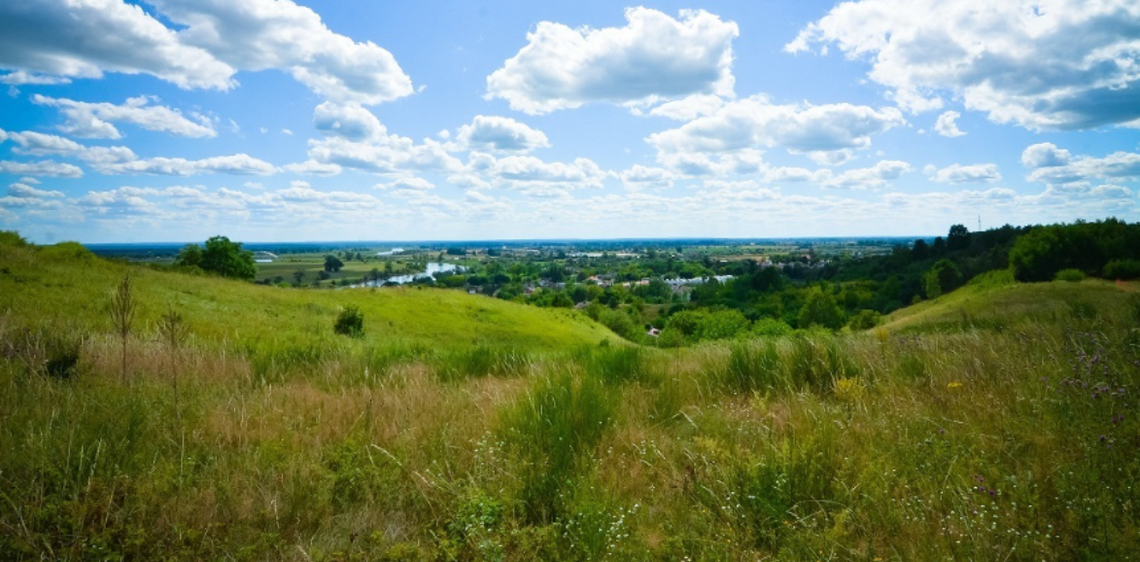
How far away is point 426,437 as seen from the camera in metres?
4.55

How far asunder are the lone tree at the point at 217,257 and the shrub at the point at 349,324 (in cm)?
4091

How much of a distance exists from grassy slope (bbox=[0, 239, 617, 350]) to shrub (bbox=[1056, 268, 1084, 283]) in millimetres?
73543

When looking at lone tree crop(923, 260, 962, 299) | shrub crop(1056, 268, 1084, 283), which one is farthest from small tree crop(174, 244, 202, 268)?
lone tree crop(923, 260, 962, 299)

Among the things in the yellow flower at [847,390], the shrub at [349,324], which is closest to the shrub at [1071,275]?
the shrub at [349,324]

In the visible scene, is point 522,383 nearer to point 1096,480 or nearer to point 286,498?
point 286,498

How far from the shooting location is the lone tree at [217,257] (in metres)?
67.6

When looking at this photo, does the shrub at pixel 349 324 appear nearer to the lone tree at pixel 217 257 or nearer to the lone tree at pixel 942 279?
the lone tree at pixel 217 257

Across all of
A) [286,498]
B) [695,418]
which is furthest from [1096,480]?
[286,498]

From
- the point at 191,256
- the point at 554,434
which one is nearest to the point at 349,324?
the point at 554,434

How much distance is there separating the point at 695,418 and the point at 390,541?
9.66 ft

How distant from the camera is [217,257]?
67.9 m

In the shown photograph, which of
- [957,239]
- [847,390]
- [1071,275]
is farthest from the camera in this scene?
[957,239]

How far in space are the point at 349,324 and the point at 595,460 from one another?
111 feet

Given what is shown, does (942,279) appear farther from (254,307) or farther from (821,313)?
(254,307)
